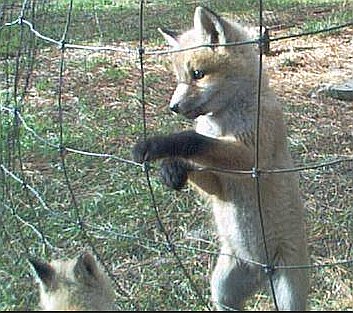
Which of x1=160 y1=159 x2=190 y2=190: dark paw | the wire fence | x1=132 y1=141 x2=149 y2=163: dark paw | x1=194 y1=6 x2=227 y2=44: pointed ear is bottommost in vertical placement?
the wire fence

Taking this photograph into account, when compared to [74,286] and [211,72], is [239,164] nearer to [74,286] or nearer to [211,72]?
[211,72]

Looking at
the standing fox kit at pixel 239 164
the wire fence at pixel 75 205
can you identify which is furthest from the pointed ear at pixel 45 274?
the standing fox kit at pixel 239 164

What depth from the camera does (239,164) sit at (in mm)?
4062

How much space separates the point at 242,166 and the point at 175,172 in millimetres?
276

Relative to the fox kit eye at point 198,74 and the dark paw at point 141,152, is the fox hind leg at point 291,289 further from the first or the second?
the fox kit eye at point 198,74

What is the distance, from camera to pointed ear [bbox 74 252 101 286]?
10.5 feet

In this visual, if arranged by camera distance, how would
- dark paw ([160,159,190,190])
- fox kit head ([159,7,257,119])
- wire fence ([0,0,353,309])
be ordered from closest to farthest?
1. dark paw ([160,159,190,190])
2. fox kit head ([159,7,257,119])
3. wire fence ([0,0,353,309])

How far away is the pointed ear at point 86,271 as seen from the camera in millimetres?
3186

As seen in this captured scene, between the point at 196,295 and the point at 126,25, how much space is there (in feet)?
20.4

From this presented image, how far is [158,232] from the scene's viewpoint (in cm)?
540

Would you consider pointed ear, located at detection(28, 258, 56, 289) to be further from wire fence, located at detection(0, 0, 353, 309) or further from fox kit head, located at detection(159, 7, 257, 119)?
fox kit head, located at detection(159, 7, 257, 119)

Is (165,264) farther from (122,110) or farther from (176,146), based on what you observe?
(122,110)

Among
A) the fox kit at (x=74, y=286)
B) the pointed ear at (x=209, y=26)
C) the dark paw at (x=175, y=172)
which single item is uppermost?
the pointed ear at (x=209, y=26)

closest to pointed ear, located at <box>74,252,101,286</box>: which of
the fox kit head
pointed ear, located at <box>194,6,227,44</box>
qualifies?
the fox kit head
